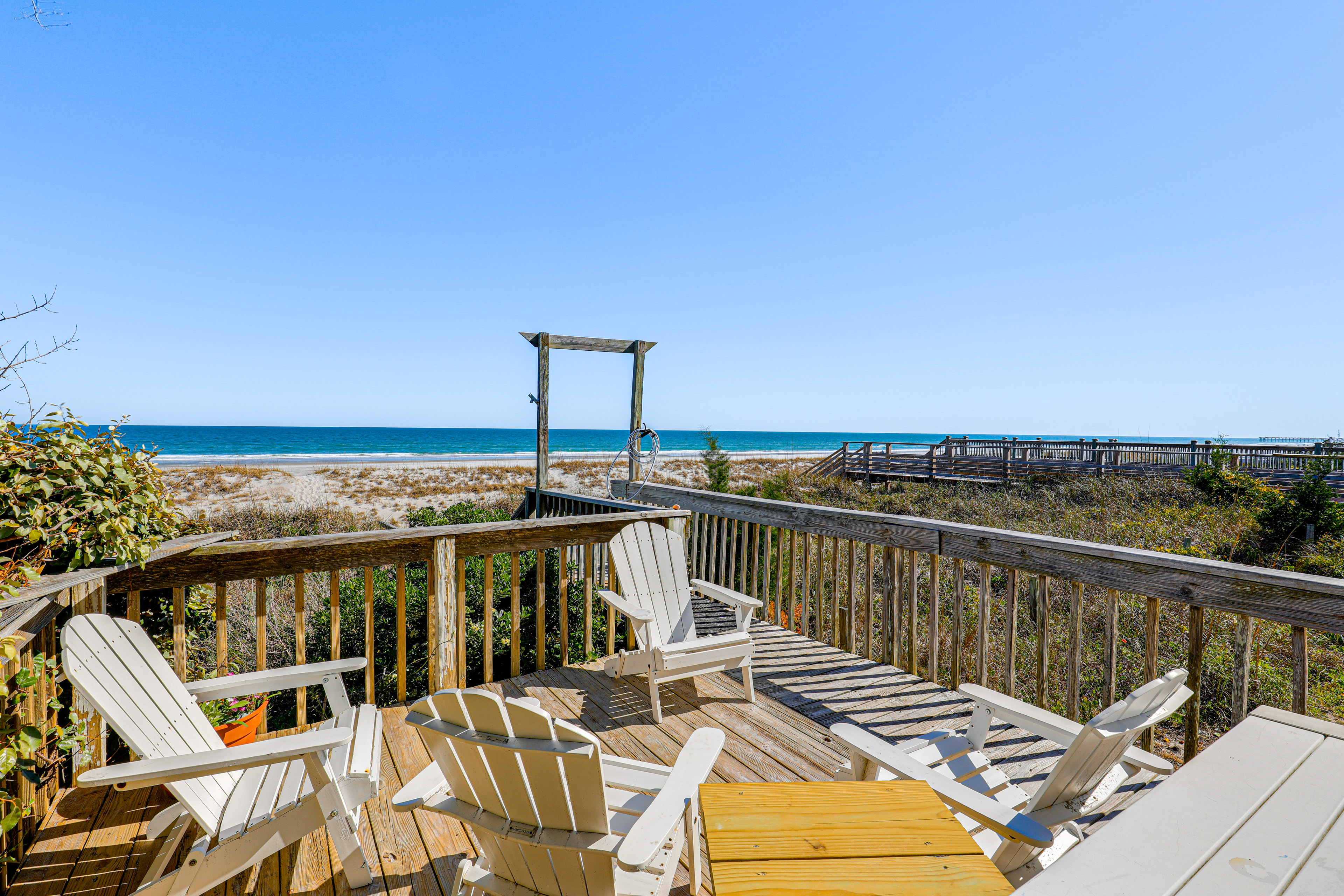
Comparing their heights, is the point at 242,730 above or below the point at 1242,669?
below

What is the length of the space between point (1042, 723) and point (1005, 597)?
2.46 m

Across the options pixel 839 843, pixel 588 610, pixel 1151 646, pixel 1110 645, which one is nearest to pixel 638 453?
pixel 588 610

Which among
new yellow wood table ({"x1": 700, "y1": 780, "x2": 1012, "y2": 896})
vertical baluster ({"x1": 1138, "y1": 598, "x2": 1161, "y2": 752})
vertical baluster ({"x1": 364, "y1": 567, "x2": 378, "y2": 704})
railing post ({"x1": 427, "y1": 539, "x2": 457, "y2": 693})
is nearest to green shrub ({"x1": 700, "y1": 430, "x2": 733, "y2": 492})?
railing post ({"x1": 427, "y1": 539, "x2": 457, "y2": 693})

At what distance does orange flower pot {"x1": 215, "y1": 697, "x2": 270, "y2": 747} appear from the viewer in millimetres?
2328

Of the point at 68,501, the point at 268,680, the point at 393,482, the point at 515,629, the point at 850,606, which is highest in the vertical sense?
the point at 68,501

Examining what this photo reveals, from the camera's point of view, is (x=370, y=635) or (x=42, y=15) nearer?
(x=42, y=15)

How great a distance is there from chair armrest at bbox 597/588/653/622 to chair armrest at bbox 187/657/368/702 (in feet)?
3.95

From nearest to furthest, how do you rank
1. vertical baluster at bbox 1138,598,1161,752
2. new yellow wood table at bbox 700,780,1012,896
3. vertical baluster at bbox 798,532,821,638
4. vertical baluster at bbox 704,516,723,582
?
new yellow wood table at bbox 700,780,1012,896 < vertical baluster at bbox 1138,598,1161,752 < vertical baluster at bbox 798,532,821,638 < vertical baluster at bbox 704,516,723,582

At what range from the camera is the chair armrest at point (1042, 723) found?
5.39 ft

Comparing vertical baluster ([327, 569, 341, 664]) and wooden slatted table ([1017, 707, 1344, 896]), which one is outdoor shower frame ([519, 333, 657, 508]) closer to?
A: vertical baluster ([327, 569, 341, 664])

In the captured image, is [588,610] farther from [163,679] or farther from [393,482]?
[393,482]

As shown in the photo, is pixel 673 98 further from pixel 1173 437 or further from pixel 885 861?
pixel 1173 437

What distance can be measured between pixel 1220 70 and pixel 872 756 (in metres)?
9.28

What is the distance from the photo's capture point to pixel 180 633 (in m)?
2.30
